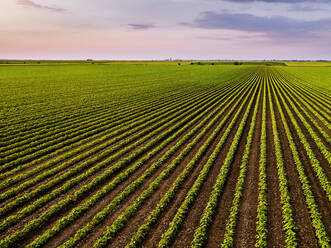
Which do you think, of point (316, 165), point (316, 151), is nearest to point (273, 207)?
point (316, 165)

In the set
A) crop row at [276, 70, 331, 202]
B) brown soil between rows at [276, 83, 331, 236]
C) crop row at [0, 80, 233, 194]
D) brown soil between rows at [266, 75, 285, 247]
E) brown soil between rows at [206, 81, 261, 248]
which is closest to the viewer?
brown soil between rows at [266, 75, 285, 247]

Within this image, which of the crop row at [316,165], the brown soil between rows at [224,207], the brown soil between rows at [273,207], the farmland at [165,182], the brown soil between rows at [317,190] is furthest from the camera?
the crop row at [316,165]

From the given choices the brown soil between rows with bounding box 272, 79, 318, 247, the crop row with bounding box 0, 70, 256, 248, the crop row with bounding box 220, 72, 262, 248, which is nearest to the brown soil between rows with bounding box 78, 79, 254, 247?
the crop row with bounding box 220, 72, 262, 248

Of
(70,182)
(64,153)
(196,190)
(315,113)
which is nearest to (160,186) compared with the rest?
(196,190)

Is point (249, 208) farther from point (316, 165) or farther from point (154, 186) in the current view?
point (316, 165)

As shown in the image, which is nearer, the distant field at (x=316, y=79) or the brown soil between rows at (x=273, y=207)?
the brown soil between rows at (x=273, y=207)

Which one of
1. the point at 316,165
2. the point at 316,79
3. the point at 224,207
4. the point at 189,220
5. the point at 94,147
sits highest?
the point at 316,79

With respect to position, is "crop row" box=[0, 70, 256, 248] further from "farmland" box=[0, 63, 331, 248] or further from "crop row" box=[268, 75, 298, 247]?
"crop row" box=[268, 75, 298, 247]

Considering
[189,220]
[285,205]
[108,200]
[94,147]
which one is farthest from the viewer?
[94,147]

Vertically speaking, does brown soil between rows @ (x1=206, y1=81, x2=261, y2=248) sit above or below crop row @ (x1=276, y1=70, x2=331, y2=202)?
below

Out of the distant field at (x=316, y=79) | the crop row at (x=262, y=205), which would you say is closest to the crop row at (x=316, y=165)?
the crop row at (x=262, y=205)

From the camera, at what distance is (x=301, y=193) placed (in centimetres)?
957

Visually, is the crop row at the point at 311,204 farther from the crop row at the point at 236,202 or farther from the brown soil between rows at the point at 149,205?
the brown soil between rows at the point at 149,205

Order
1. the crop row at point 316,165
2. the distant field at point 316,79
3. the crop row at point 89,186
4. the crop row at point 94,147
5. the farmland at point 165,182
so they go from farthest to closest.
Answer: the distant field at point 316,79 → the crop row at point 94,147 → the crop row at point 316,165 → the crop row at point 89,186 → the farmland at point 165,182
